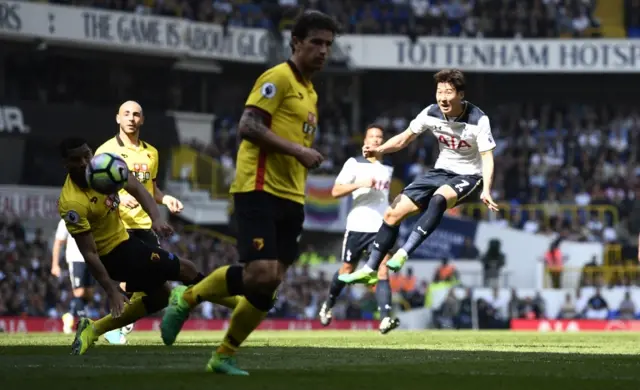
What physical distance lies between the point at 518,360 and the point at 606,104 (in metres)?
41.1

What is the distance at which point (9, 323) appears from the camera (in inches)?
1097

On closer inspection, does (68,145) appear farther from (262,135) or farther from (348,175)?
(348,175)

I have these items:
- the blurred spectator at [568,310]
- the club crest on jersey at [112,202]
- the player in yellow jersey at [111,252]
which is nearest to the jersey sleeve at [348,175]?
the player in yellow jersey at [111,252]

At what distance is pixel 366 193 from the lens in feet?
60.6

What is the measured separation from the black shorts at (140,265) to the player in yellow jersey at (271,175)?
2777mm

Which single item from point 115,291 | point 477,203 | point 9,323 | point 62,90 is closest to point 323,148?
point 477,203

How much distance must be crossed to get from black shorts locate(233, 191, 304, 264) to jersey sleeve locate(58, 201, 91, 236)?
2.60m

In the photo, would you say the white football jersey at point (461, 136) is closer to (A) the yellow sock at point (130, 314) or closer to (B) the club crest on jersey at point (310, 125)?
(A) the yellow sock at point (130, 314)

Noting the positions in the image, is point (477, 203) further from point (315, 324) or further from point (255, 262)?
point (255, 262)

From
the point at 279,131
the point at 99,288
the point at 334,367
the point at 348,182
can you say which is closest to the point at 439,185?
the point at 348,182

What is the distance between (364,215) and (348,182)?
0.53 m

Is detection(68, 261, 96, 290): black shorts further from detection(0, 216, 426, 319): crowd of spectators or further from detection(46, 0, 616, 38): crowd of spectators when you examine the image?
detection(46, 0, 616, 38): crowd of spectators

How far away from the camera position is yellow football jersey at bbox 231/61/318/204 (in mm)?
9328

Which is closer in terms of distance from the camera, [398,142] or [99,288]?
[398,142]
